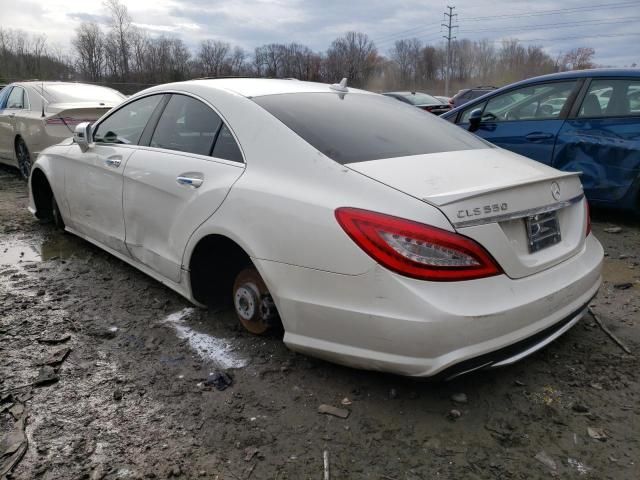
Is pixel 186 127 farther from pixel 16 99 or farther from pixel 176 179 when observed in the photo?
pixel 16 99

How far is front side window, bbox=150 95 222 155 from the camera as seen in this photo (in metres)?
3.10

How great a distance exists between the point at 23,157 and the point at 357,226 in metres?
7.50

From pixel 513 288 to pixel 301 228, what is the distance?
92 centimetres

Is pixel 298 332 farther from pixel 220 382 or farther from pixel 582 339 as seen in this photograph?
pixel 582 339

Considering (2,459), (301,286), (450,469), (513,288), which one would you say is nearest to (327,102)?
(301,286)

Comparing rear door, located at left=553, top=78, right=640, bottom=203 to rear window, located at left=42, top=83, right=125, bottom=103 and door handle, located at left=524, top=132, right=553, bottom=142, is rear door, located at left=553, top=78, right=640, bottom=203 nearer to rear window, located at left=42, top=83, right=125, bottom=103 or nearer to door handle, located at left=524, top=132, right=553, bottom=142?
door handle, located at left=524, top=132, right=553, bottom=142

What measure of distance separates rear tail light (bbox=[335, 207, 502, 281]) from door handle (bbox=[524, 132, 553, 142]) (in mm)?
3757

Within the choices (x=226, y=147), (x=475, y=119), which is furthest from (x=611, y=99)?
(x=226, y=147)

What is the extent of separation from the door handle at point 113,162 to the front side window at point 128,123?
14 centimetres

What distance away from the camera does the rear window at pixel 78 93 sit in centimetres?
751

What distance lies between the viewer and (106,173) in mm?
3867

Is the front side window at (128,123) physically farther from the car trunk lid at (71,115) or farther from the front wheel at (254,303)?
the car trunk lid at (71,115)

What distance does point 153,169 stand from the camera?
334cm

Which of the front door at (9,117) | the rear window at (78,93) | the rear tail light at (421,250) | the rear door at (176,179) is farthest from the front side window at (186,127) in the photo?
the front door at (9,117)
